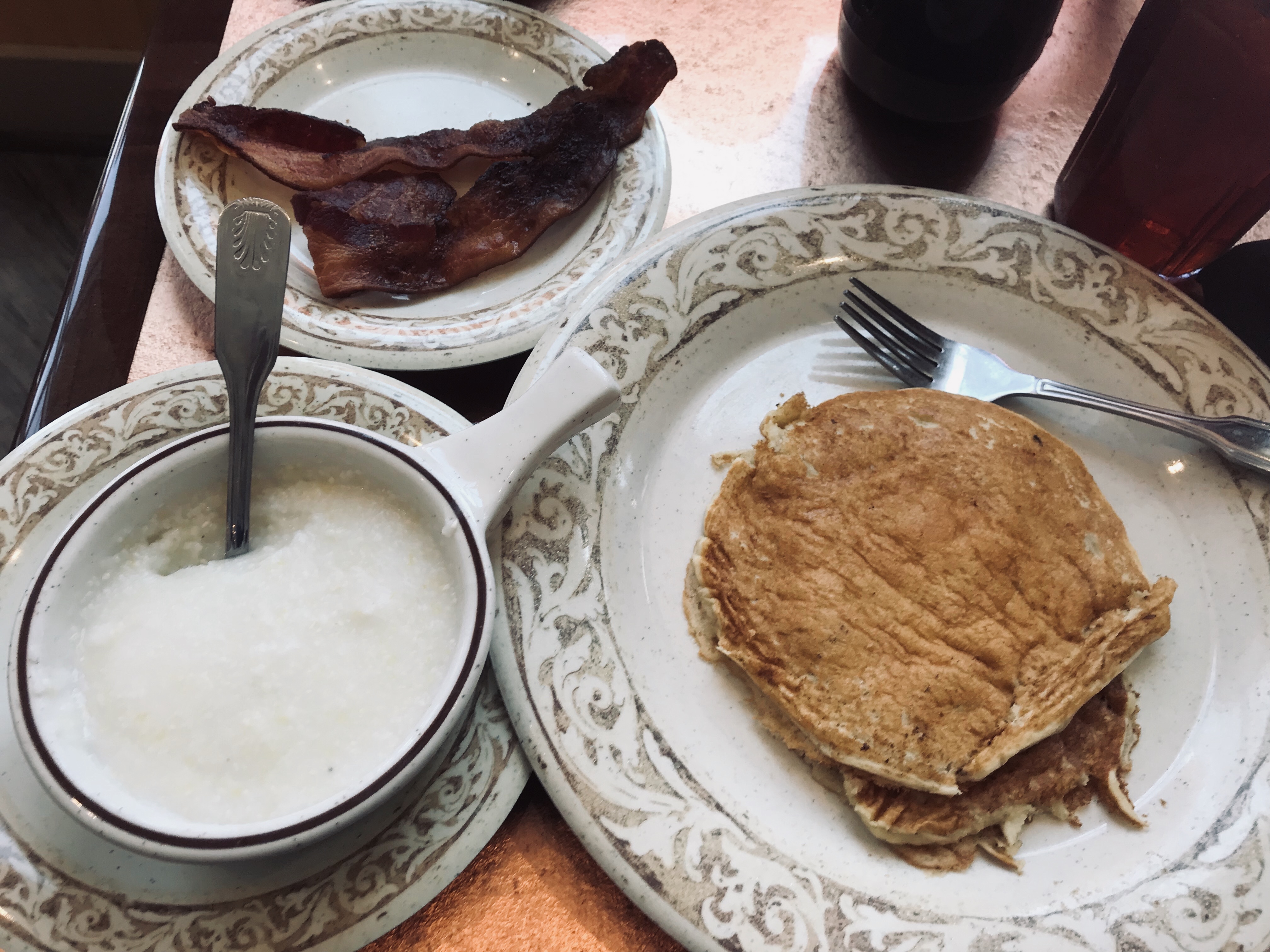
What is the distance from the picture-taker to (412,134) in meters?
1.68

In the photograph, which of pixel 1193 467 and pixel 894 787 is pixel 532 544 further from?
pixel 1193 467

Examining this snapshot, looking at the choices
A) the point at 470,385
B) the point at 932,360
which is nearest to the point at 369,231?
the point at 470,385

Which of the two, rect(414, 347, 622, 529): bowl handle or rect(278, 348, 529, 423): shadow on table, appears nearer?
rect(414, 347, 622, 529): bowl handle

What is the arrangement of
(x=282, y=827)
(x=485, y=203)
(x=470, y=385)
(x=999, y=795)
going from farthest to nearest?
1. (x=485, y=203)
2. (x=470, y=385)
3. (x=999, y=795)
4. (x=282, y=827)

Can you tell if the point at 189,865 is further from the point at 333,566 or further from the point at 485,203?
the point at 485,203

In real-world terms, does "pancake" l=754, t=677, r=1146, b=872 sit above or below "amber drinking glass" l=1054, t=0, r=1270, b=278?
below

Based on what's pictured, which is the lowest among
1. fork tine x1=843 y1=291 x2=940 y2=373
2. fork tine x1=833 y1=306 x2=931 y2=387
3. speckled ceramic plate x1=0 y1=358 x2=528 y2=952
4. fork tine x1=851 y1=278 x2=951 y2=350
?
speckled ceramic plate x1=0 y1=358 x2=528 y2=952

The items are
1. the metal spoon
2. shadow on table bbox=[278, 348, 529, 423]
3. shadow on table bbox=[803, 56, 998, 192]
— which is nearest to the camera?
the metal spoon

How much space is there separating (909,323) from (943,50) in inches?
20.7

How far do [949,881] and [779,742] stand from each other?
0.24 m

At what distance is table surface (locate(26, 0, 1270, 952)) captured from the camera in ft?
3.43

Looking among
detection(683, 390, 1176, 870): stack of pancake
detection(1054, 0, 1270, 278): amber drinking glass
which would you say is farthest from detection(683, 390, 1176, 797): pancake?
detection(1054, 0, 1270, 278): amber drinking glass

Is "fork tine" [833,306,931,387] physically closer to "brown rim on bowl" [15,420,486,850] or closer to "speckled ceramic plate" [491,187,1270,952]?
"speckled ceramic plate" [491,187,1270,952]

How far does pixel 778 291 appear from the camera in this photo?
1286 millimetres
